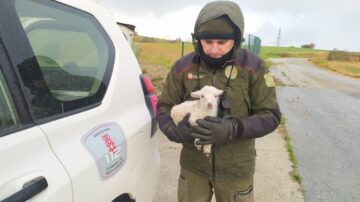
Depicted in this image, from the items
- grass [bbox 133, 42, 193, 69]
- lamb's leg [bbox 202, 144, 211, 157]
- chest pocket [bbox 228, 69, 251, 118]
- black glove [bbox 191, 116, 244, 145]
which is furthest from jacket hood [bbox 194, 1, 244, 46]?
grass [bbox 133, 42, 193, 69]

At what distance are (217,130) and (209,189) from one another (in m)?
0.64

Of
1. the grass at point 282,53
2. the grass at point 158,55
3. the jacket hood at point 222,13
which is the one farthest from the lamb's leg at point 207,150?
the grass at point 282,53

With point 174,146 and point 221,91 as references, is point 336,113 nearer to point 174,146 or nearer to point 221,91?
point 174,146

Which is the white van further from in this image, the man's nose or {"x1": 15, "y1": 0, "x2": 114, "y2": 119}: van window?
the man's nose

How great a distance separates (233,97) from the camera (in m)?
2.48

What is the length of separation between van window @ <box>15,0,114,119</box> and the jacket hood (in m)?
0.58

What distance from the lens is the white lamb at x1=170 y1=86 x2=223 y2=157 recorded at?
7.83 feet

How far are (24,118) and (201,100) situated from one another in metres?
1.13

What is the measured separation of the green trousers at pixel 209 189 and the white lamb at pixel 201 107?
0.87 ft

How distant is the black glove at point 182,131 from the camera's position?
245 centimetres

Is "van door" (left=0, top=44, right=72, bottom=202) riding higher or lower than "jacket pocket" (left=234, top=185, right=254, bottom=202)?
higher

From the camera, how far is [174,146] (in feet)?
20.5

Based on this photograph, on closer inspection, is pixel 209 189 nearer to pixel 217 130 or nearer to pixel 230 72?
pixel 217 130

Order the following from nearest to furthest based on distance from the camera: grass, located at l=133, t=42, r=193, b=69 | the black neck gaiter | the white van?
the white van, the black neck gaiter, grass, located at l=133, t=42, r=193, b=69
